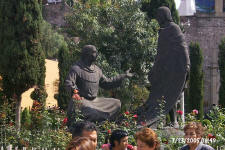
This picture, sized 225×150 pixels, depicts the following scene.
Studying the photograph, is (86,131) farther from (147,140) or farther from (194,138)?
(194,138)

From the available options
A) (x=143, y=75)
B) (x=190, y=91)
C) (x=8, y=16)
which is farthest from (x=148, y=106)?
(x=190, y=91)

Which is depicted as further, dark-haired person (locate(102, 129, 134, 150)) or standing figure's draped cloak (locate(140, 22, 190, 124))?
standing figure's draped cloak (locate(140, 22, 190, 124))

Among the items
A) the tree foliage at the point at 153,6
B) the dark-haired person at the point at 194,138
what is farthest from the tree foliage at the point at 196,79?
the dark-haired person at the point at 194,138

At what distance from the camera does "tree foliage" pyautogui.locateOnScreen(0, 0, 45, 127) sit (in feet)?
48.1

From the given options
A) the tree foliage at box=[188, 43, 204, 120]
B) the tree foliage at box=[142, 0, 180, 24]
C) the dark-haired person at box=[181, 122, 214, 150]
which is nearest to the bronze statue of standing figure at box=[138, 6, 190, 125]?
the dark-haired person at box=[181, 122, 214, 150]

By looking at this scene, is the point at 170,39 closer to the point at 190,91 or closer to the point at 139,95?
the point at 139,95

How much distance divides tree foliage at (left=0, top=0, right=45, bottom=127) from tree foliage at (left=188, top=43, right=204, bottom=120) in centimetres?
1048

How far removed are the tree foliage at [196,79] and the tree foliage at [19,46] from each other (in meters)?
10.5

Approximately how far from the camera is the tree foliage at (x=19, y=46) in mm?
14656

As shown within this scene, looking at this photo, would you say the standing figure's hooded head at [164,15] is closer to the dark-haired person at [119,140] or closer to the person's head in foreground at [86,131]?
the dark-haired person at [119,140]

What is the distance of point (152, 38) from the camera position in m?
15.4

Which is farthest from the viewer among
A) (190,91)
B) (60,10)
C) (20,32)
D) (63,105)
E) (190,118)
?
(60,10)

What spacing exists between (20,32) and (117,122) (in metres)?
6.70

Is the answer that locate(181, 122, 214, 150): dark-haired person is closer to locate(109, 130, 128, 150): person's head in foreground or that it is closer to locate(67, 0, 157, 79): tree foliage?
locate(109, 130, 128, 150): person's head in foreground
